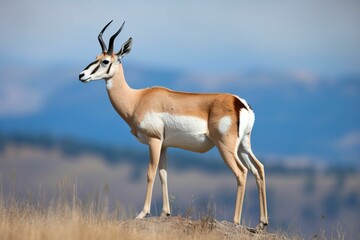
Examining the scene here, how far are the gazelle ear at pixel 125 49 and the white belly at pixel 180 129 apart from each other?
166 cm

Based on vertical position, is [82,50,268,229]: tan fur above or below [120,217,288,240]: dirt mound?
above

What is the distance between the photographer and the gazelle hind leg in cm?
1627

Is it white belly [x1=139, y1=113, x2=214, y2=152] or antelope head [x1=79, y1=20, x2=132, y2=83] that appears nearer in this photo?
white belly [x1=139, y1=113, x2=214, y2=152]

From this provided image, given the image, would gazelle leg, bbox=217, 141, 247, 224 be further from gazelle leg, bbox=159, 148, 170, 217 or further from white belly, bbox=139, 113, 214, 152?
gazelle leg, bbox=159, 148, 170, 217

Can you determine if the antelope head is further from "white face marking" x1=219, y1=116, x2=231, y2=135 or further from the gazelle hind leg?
the gazelle hind leg

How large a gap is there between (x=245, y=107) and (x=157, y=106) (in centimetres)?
191

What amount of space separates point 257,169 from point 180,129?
1.87 metres

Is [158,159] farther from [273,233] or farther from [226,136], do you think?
[273,233]

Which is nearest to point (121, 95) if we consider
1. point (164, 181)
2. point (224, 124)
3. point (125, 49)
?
point (125, 49)

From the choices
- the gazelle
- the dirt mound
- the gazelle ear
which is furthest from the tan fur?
the dirt mound

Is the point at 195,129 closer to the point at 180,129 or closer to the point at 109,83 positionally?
the point at 180,129

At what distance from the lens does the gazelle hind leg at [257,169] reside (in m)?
16.3

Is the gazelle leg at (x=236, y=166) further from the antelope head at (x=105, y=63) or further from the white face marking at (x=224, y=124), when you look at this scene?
the antelope head at (x=105, y=63)

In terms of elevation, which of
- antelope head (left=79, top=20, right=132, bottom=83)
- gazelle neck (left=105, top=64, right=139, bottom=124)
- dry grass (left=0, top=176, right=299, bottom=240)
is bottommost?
dry grass (left=0, top=176, right=299, bottom=240)
